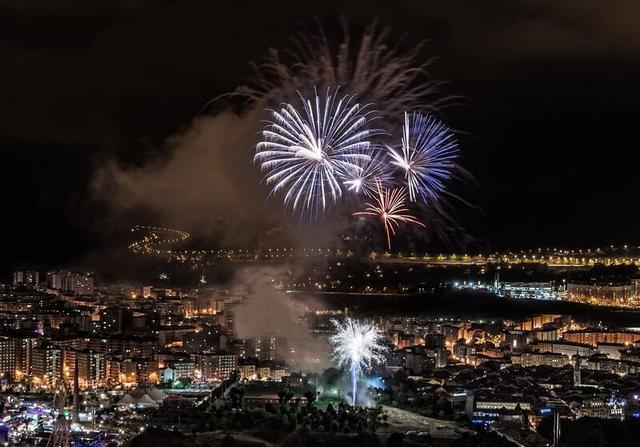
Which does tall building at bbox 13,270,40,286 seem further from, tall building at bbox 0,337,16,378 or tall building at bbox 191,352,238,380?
tall building at bbox 191,352,238,380

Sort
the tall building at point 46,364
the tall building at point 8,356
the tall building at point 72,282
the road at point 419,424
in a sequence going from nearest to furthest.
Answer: the road at point 419,424
the tall building at point 46,364
the tall building at point 8,356
the tall building at point 72,282

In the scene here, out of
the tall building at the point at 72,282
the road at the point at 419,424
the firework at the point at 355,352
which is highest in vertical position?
the tall building at the point at 72,282

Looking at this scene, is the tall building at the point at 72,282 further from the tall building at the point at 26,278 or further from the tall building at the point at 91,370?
the tall building at the point at 91,370

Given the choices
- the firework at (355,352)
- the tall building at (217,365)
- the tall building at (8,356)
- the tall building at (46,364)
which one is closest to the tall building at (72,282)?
the tall building at (8,356)

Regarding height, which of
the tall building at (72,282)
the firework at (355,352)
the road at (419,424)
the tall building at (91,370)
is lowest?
the road at (419,424)

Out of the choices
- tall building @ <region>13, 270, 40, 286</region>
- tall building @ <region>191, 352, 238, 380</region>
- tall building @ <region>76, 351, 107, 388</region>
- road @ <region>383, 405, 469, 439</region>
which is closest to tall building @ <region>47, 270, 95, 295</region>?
tall building @ <region>13, 270, 40, 286</region>

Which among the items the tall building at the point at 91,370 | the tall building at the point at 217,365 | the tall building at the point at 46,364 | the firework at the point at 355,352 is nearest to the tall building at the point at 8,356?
the tall building at the point at 46,364

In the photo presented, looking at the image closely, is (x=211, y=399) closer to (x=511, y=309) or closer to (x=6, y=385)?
(x=6, y=385)

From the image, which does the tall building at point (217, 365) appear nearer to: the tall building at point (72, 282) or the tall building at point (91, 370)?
the tall building at point (91, 370)

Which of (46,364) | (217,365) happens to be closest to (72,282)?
(46,364)

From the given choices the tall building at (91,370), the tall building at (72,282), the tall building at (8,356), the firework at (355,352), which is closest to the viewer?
the firework at (355,352)

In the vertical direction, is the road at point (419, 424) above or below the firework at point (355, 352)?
below

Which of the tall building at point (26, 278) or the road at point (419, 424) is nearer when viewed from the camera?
the road at point (419, 424)
